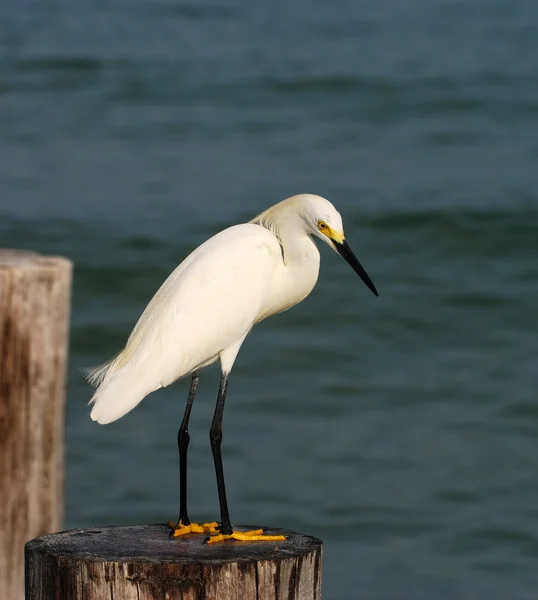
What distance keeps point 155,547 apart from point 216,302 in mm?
688

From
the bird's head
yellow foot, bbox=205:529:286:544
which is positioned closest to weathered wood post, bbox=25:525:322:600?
yellow foot, bbox=205:529:286:544

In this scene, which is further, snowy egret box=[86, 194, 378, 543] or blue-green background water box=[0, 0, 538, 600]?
blue-green background water box=[0, 0, 538, 600]

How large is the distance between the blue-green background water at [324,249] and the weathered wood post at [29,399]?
6.49 feet

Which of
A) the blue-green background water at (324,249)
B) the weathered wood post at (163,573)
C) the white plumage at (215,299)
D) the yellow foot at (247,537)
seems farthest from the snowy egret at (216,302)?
the blue-green background water at (324,249)

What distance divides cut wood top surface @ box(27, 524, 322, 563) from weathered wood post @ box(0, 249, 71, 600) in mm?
542

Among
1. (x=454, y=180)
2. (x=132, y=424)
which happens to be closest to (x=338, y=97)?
(x=454, y=180)

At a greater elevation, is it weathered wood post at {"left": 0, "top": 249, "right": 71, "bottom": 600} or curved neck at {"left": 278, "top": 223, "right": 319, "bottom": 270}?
curved neck at {"left": 278, "top": 223, "right": 319, "bottom": 270}

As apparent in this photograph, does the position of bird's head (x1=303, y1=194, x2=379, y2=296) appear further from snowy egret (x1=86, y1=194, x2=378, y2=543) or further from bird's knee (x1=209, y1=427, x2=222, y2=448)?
bird's knee (x1=209, y1=427, x2=222, y2=448)

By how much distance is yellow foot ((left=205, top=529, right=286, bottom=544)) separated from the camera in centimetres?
254

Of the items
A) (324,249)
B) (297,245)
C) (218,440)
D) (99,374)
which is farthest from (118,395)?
(324,249)

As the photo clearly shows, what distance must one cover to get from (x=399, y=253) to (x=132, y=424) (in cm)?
339

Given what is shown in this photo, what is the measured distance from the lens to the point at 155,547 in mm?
2453

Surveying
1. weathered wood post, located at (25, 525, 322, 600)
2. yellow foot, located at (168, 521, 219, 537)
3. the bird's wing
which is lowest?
weathered wood post, located at (25, 525, 322, 600)

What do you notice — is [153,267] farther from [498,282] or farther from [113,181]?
[498,282]
